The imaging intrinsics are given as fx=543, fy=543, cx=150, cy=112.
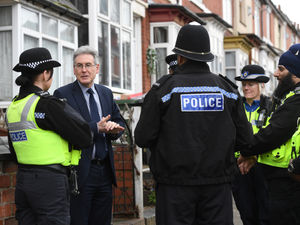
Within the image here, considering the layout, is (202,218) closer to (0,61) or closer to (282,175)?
(282,175)

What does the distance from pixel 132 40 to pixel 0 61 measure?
559 cm

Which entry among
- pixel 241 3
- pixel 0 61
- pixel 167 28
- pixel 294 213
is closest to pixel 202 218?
pixel 294 213

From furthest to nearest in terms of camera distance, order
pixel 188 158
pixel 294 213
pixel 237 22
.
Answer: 1. pixel 237 22
2. pixel 294 213
3. pixel 188 158

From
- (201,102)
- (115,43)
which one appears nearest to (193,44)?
(201,102)

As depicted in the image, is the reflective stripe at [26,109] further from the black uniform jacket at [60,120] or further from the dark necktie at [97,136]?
the dark necktie at [97,136]

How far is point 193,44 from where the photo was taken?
4051 millimetres

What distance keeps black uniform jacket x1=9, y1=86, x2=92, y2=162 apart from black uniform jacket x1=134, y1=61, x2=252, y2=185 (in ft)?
1.46

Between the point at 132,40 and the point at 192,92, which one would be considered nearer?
the point at 192,92

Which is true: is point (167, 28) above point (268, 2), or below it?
below

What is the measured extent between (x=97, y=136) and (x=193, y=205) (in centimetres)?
131

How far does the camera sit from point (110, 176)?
4.94m

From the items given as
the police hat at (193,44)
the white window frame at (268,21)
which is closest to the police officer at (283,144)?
the police hat at (193,44)

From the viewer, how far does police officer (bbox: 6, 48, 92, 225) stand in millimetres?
3969

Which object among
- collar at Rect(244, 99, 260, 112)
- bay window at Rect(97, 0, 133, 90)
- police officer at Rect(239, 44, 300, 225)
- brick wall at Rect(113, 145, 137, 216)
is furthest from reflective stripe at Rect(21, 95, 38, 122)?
bay window at Rect(97, 0, 133, 90)
